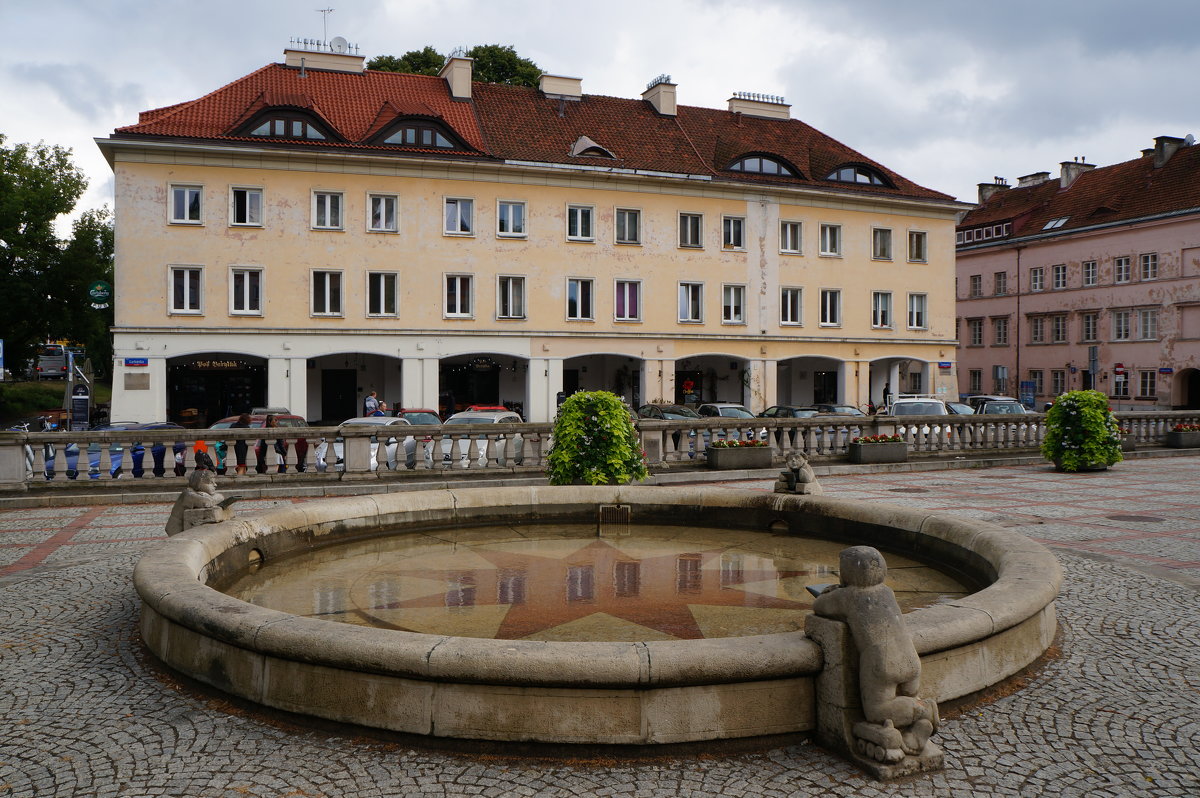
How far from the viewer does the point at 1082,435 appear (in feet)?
69.1

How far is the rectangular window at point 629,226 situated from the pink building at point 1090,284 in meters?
25.1

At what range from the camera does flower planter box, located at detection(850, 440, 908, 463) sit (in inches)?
869

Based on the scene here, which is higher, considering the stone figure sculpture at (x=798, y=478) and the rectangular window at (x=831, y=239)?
the rectangular window at (x=831, y=239)

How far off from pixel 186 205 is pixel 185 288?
121 inches

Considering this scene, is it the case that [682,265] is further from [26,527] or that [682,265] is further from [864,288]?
[26,527]

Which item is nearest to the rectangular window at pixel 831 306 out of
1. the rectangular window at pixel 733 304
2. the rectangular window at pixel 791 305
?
the rectangular window at pixel 791 305

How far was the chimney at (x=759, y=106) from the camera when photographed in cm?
4716

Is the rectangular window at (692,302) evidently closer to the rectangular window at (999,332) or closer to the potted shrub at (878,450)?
the potted shrub at (878,450)

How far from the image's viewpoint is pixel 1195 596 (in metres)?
8.50

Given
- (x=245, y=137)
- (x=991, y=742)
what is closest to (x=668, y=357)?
(x=245, y=137)

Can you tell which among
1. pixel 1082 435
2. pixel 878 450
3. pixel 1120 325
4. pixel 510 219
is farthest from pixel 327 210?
pixel 1120 325

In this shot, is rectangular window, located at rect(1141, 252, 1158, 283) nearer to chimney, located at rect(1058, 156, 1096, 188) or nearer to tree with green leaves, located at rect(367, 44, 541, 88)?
chimney, located at rect(1058, 156, 1096, 188)

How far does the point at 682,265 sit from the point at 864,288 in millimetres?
9706

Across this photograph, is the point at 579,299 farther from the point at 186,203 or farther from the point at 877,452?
the point at 877,452
